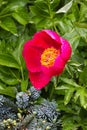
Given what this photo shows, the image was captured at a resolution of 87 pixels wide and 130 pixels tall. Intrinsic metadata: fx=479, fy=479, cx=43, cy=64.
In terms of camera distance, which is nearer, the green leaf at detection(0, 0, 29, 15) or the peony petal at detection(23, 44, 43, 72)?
the peony petal at detection(23, 44, 43, 72)

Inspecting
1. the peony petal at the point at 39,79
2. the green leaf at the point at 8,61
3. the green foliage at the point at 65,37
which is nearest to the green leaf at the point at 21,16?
the green foliage at the point at 65,37

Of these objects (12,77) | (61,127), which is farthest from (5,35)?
(61,127)

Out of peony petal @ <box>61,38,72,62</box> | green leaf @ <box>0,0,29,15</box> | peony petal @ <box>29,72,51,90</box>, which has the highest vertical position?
green leaf @ <box>0,0,29,15</box>

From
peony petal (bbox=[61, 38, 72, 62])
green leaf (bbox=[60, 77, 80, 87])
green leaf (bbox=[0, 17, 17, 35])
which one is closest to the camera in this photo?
peony petal (bbox=[61, 38, 72, 62])

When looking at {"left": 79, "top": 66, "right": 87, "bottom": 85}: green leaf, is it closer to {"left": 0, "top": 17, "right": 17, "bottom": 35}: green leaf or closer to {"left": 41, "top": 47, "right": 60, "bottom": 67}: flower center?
{"left": 41, "top": 47, "right": 60, "bottom": 67}: flower center

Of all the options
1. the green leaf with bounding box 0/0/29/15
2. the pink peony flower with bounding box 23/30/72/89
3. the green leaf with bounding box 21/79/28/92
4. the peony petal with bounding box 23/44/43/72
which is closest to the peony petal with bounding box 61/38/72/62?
the pink peony flower with bounding box 23/30/72/89

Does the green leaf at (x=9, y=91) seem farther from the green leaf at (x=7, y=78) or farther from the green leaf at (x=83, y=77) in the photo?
the green leaf at (x=83, y=77)
